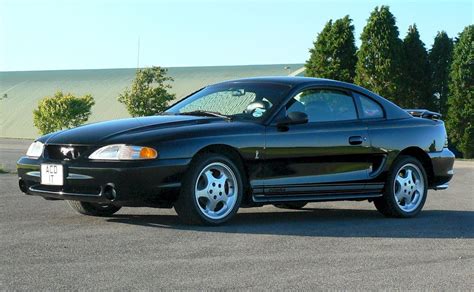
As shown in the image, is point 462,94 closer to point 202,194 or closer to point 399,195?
point 399,195

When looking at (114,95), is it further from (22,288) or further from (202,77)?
(22,288)

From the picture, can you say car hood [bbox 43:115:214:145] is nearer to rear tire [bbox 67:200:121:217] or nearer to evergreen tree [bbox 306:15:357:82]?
rear tire [bbox 67:200:121:217]

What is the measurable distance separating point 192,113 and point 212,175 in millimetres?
1106

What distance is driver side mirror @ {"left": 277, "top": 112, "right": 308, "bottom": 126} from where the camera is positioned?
27.0ft

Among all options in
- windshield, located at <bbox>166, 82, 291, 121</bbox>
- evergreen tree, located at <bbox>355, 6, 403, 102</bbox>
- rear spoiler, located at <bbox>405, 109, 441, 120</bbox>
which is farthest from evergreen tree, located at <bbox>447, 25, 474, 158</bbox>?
windshield, located at <bbox>166, 82, 291, 121</bbox>

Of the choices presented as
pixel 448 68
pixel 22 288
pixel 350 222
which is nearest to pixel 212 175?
pixel 350 222

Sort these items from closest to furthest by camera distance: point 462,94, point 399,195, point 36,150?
point 36,150
point 399,195
point 462,94

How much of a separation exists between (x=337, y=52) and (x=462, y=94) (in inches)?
350

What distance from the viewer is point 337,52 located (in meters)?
52.8

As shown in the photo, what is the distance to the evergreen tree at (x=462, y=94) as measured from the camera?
46.5 m

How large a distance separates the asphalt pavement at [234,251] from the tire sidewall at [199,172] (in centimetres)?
15

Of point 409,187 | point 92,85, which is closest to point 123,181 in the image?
point 409,187

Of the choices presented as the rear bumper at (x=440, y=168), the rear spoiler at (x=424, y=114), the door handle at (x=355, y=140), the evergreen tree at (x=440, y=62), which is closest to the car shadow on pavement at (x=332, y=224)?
the rear bumper at (x=440, y=168)

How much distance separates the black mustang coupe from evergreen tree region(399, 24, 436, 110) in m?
40.6
